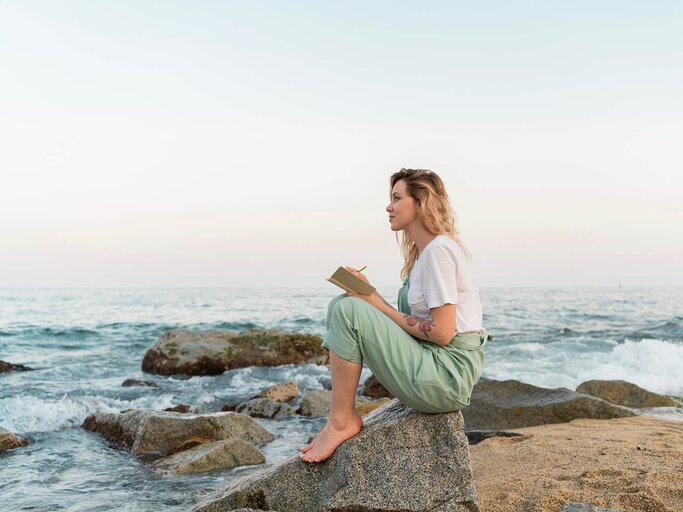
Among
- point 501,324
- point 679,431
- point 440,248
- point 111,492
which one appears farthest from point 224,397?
point 501,324

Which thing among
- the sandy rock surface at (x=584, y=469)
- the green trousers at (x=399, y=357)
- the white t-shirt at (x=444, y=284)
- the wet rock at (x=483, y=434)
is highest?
the white t-shirt at (x=444, y=284)

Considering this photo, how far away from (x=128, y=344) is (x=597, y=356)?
1554 centimetres

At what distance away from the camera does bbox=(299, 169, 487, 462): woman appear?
14.0 feet

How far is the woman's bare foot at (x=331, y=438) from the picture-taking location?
179 inches

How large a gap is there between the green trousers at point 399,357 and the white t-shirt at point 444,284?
228 mm

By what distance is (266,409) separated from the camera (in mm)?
10672

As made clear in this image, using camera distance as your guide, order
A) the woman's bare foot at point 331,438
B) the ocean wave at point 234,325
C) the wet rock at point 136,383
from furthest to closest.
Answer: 1. the ocean wave at point 234,325
2. the wet rock at point 136,383
3. the woman's bare foot at point 331,438

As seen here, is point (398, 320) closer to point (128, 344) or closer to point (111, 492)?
point (111, 492)

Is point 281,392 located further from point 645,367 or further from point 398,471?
point 645,367

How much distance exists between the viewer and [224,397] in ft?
41.1

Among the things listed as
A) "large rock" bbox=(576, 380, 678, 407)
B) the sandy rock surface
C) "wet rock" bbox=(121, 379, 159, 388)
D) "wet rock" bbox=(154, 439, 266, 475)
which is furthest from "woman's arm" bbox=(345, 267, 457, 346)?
"wet rock" bbox=(121, 379, 159, 388)

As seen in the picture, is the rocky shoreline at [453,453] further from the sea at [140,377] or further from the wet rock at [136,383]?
the wet rock at [136,383]

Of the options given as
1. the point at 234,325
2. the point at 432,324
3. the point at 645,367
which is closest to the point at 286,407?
the point at 432,324

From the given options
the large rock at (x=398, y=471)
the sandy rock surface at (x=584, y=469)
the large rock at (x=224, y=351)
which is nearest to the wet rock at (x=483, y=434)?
the sandy rock surface at (x=584, y=469)
